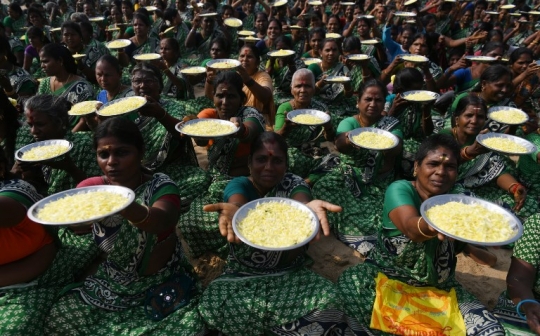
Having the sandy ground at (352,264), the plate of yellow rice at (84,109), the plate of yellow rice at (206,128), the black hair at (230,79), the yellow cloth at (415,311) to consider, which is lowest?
the sandy ground at (352,264)

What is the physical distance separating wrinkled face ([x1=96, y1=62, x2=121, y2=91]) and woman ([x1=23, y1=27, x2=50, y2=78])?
4.24 m

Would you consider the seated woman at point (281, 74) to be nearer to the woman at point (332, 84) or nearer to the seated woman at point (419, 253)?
the woman at point (332, 84)

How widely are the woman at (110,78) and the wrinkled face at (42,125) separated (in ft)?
3.64

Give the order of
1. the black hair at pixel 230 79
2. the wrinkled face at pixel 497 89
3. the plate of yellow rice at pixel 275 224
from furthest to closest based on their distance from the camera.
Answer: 1. the wrinkled face at pixel 497 89
2. the black hair at pixel 230 79
3. the plate of yellow rice at pixel 275 224

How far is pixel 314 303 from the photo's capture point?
244 centimetres

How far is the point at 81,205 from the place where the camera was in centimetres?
210

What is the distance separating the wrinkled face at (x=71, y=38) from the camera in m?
6.63

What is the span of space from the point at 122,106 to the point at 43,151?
0.91 m

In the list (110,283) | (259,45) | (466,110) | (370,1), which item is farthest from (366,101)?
(370,1)

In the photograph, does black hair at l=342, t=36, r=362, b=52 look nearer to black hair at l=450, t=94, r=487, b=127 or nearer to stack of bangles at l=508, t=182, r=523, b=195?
black hair at l=450, t=94, r=487, b=127

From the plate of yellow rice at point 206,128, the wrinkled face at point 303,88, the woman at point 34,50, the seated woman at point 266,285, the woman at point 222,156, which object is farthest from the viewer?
the woman at point 34,50

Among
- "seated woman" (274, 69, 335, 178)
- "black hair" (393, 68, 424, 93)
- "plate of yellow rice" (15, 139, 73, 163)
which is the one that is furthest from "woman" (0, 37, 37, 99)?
"black hair" (393, 68, 424, 93)

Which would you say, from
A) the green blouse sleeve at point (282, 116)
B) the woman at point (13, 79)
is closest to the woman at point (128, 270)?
the green blouse sleeve at point (282, 116)

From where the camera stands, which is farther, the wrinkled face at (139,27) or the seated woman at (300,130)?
the wrinkled face at (139,27)
